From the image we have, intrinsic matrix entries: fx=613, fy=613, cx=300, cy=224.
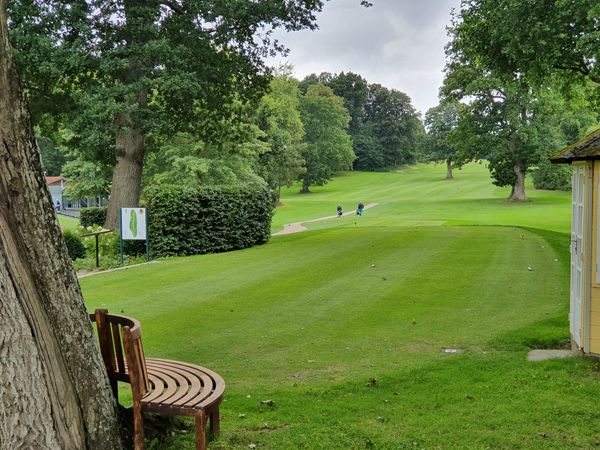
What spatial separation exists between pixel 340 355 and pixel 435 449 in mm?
3419

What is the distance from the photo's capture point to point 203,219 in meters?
22.1

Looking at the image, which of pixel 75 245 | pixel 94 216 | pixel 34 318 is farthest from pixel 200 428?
pixel 94 216

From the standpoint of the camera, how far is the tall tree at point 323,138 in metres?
86.4

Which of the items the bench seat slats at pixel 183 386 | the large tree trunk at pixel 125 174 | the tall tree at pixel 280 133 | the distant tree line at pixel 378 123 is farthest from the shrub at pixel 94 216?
the distant tree line at pixel 378 123

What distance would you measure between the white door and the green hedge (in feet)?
49.8

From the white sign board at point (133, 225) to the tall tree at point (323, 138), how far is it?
6582cm

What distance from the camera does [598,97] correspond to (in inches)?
933

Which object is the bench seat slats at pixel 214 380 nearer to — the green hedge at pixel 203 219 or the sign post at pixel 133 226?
the sign post at pixel 133 226

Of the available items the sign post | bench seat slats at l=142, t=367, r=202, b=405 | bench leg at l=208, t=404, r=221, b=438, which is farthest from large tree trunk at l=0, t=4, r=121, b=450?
the sign post

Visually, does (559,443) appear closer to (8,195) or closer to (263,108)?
(8,195)

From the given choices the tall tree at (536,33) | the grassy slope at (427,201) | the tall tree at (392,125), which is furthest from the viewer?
the tall tree at (392,125)

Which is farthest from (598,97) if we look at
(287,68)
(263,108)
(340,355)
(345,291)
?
(287,68)

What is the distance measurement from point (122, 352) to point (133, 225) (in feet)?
51.1

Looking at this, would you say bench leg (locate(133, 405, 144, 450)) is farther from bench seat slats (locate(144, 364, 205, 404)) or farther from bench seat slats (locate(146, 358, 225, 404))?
bench seat slats (locate(146, 358, 225, 404))
